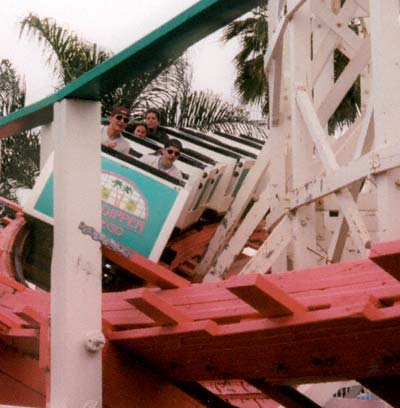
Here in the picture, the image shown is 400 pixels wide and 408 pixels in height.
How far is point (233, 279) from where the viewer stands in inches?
184

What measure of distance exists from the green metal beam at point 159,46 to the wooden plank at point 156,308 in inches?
36.4

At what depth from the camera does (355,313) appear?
445 centimetres

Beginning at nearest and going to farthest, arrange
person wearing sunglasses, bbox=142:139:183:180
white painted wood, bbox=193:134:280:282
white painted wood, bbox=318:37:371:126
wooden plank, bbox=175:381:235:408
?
wooden plank, bbox=175:381:235:408 < white painted wood, bbox=318:37:371:126 < person wearing sunglasses, bbox=142:139:183:180 < white painted wood, bbox=193:134:280:282

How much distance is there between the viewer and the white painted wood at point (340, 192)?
711 cm

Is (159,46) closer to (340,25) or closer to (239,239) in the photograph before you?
(239,239)

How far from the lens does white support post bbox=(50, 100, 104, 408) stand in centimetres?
492

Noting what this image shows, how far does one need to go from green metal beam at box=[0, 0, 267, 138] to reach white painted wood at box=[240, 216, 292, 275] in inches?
146

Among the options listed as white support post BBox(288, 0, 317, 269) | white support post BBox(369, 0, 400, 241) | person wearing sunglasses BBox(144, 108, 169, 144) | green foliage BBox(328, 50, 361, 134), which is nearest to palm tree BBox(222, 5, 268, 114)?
green foliage BBox(328, 50, 361, 134)

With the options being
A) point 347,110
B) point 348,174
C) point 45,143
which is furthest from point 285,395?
point 347,110

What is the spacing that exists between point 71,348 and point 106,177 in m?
3.05

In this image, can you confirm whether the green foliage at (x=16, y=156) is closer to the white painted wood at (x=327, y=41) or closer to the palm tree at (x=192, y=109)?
the palm tree at (x=192, y=109)

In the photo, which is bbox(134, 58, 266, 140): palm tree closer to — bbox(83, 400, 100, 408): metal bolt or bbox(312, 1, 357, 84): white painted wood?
bbox(312, 1, 357, 84): white painted wood


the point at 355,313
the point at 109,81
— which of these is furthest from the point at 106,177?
the point at 355,313

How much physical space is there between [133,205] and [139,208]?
5cm
